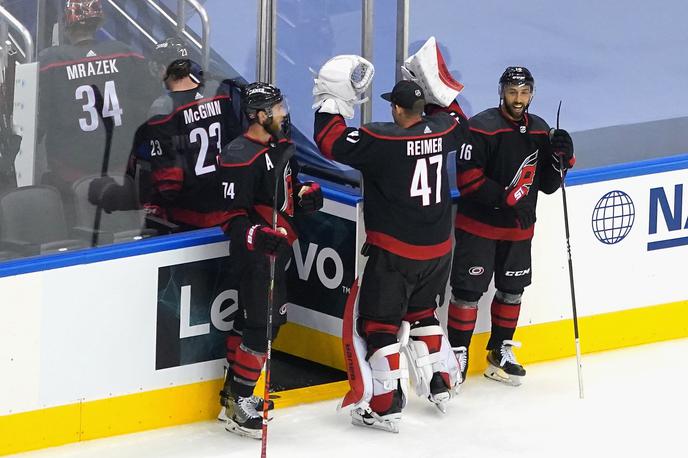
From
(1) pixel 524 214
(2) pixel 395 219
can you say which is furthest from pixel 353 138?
(1) pixel 524 214

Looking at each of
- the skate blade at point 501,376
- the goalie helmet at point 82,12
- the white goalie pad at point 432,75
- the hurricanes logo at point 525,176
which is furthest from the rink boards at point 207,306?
the goalie helmet at point 82,12

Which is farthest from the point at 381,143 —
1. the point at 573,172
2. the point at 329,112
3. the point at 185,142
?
the point at 573,172

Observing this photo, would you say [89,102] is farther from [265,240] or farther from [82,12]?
[265,240]

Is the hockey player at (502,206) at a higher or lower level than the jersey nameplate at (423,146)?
lower

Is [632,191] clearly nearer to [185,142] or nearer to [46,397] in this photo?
[185,142]

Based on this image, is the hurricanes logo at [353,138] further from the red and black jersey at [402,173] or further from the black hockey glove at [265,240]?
the black hockey glove at [265,240]

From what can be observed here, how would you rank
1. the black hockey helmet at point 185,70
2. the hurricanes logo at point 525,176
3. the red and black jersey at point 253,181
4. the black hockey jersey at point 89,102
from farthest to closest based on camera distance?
the hurricanes logo at point 525,176 → the black hockey helmet at point 185,70 → the black hockey jersey at point 89,102 → the red and black jersey at point 253,181

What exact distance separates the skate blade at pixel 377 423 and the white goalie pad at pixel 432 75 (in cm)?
123

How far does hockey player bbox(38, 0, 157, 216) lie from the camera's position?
5855mm

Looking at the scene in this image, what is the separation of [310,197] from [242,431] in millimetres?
906

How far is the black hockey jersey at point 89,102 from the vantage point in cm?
586

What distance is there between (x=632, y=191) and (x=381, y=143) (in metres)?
1.68

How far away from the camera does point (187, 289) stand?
19.6ft

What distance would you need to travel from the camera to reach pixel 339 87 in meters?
5.91
